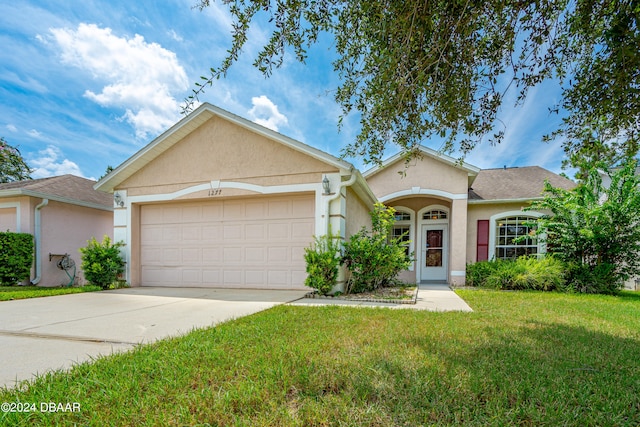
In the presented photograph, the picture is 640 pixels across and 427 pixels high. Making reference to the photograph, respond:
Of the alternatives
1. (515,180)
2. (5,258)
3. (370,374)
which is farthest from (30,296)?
(515,180)

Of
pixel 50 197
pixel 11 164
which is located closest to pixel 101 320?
pixel 50 197

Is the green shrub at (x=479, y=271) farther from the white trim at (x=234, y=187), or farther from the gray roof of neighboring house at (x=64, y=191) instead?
the gray roof of neighboring house at (x=64, y=191)

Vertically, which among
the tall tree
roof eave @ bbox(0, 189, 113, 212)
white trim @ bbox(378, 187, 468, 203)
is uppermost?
the tall tree

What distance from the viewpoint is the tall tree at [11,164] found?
18784 millimetres

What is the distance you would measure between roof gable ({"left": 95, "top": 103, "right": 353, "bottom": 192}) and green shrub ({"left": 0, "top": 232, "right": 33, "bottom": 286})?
3131 mm

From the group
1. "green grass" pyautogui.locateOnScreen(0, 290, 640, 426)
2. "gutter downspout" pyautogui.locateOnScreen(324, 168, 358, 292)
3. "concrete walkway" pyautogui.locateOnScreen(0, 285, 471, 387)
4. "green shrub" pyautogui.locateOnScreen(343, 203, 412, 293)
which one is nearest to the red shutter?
"green shrub" pyautogui.locateOnScreen(343, 203, 412, 293)

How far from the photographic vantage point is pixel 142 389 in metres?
2.05

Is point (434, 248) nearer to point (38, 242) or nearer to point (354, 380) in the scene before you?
point (354, 380)

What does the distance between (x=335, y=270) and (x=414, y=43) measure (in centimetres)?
456

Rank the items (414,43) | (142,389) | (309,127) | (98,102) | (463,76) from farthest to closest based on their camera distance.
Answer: (98,102)
(309,127)
(463,76)
(414,43)
(142,389)

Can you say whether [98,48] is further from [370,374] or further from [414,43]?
[370,374]

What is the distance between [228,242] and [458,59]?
6.53 m

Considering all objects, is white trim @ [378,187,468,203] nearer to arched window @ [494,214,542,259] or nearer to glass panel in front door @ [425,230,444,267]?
arched window @ [494,214,542,259]

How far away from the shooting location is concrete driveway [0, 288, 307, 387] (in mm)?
2754
